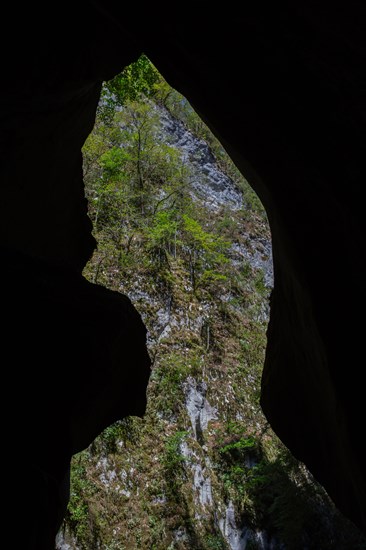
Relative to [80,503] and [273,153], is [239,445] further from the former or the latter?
[273,153]

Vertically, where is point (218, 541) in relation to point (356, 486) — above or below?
below

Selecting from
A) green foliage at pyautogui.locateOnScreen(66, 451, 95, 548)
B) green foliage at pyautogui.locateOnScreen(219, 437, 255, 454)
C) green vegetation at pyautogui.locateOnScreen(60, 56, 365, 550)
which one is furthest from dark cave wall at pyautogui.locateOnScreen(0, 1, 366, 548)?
green foliage at pyautogui.locateOnScreen(219, 437, 255, 454)

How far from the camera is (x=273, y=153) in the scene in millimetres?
4094

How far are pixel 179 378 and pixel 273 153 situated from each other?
10.7 metres

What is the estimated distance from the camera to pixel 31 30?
15.5 ft

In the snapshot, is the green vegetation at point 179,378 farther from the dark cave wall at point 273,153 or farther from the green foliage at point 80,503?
the dark cave wall at point 273,153

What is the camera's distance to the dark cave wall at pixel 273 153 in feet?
10.9

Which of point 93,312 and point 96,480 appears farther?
point 96,480

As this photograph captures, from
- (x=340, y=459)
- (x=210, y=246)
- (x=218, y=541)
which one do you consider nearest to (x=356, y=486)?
(x=340, y=459)

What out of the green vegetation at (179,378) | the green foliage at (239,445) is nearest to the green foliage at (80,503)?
the green vegetation at (179,378)

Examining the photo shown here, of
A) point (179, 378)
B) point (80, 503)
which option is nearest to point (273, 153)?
point (80, 503)

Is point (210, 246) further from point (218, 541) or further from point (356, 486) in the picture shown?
point (356, 486)

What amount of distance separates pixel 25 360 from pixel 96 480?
7806 millimetres

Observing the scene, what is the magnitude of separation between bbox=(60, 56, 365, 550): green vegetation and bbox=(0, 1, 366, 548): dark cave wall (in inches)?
210
